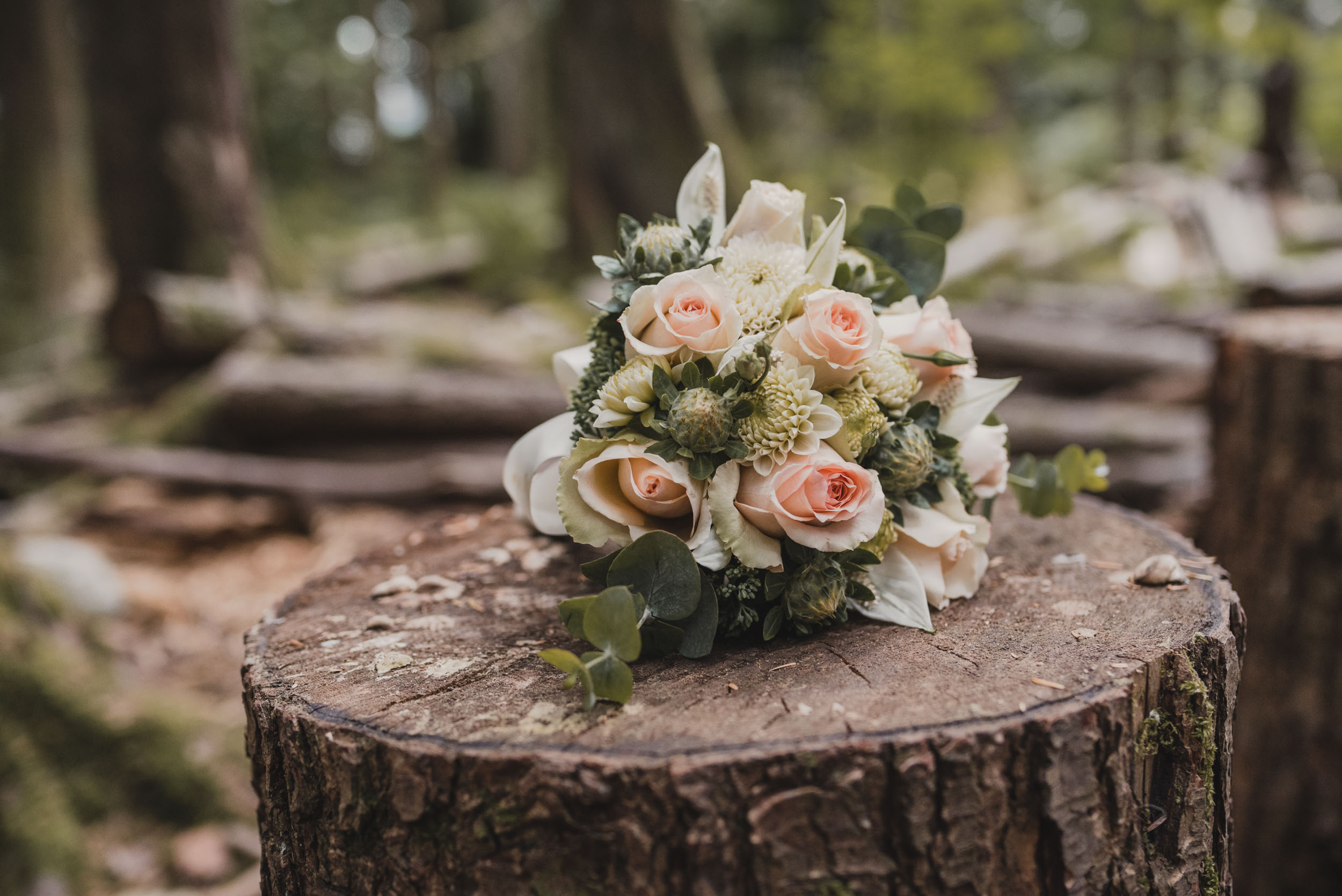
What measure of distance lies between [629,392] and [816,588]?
0.39m

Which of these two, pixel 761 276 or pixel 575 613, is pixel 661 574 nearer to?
pixel 575 613

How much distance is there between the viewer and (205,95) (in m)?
5.68

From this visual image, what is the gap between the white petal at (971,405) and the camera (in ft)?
4.97

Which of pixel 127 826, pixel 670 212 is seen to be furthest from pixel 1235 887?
pixel 670 212

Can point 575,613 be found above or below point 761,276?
below

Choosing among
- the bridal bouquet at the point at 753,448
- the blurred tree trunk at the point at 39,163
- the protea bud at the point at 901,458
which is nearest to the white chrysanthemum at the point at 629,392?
the bridal bouquet at the point at 753,448

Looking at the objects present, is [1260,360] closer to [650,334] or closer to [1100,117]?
[650,334]

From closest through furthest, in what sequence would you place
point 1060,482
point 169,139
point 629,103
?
point 1060,482 → point 169,139 → point 629,103

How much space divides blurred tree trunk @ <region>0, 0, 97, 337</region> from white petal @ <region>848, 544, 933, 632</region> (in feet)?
34.5

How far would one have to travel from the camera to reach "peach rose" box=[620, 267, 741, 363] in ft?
4.13

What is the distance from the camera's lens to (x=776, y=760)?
1005 mm

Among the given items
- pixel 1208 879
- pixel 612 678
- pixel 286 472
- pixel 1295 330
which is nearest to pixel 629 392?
pixel 612 678

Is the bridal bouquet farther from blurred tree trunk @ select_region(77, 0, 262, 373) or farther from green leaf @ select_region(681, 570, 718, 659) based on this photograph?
blurred tree trunk @ select_region(77, 0, 262, 373)

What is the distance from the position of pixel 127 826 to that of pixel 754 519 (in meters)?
2.48
